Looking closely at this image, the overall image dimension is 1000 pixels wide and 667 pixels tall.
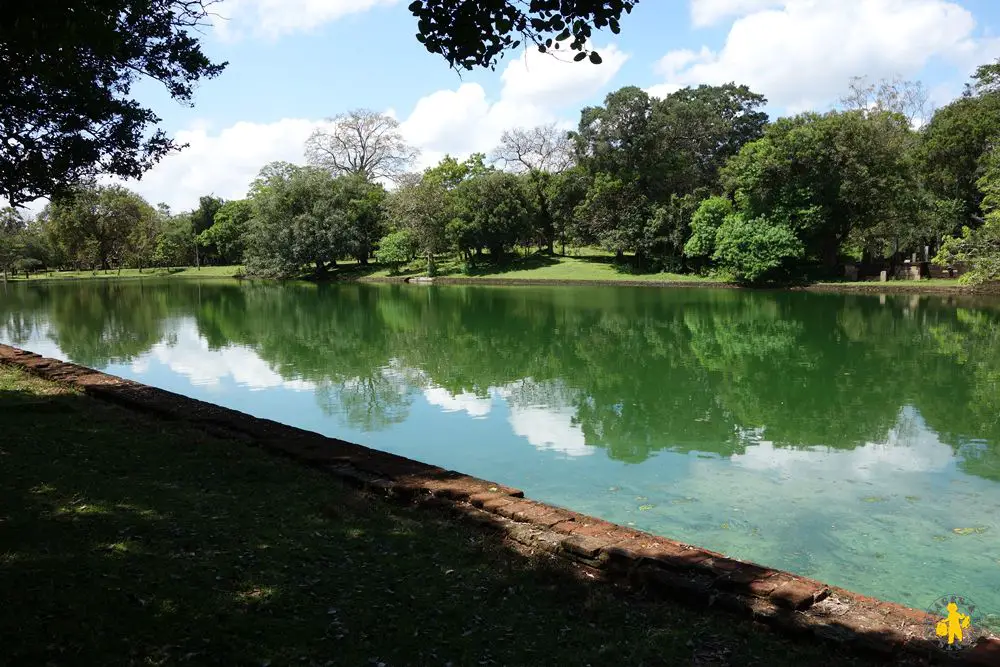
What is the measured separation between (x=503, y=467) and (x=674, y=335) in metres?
13.4

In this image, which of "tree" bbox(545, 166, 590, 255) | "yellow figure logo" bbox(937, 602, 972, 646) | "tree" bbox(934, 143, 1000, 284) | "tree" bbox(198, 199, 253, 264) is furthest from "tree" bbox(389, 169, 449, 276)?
"yellow figure logo" bbox(937, 602, 972, 646)

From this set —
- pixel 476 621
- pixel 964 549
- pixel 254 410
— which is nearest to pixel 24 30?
pixel 476 621

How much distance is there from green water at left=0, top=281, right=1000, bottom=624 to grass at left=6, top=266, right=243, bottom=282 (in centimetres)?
4667

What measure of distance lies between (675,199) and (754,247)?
8.56 metres

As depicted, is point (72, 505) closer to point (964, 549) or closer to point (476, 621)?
point (476, 621)

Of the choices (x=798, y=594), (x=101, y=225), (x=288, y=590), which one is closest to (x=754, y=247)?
(x=798, y=594)

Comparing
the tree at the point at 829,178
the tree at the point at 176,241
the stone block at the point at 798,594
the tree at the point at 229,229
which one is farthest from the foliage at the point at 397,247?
the stone block at the point at 798,594

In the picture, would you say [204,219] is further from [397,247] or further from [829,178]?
[829,178]

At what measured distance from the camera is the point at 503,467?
341 inches

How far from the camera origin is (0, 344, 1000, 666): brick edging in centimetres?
370

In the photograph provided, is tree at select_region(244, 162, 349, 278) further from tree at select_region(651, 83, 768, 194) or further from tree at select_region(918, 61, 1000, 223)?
tree at select_region(918, 61, 1000, 223)

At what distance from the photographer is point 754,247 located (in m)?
39.2

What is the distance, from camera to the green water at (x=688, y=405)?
21.8 ft

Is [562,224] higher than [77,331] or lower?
higher
